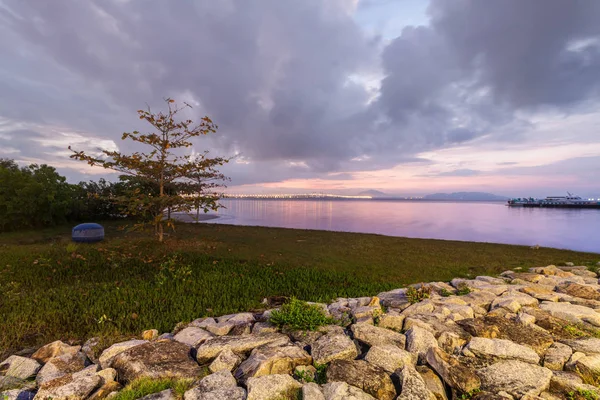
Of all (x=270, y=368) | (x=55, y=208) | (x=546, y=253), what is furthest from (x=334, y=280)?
(x=55, y=208)

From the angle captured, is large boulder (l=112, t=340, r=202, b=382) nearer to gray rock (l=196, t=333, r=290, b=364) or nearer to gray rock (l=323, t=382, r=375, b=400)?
gray rock (l=196, t=333, r=290, b=364)

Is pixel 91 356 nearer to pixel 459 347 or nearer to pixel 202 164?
pixel 459 347

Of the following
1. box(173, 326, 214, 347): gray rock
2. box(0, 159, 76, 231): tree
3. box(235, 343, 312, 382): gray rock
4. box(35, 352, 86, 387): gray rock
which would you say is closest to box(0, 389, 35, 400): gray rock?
box(35, 352, 86, 387): gray rock

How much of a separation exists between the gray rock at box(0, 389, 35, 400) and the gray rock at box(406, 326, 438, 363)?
482 centimetres

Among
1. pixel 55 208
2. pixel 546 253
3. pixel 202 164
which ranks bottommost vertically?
pixel 546 253

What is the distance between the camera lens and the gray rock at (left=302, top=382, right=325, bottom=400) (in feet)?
10.1

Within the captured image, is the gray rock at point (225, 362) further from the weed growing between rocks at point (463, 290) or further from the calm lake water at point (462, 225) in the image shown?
the calm lake water at point (462, 225)

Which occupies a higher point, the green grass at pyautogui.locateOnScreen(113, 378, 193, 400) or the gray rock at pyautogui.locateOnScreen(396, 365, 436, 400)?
the gray rock at pyautogui.locateOnScreen(396, 365, 436, 400)

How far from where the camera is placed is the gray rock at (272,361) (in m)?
3.63

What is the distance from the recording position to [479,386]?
11.3 ft

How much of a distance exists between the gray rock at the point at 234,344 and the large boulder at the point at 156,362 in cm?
17

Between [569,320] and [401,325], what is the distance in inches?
121

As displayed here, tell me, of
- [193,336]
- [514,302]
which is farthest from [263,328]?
[514,302]

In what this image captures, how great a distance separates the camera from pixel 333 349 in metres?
4.04
